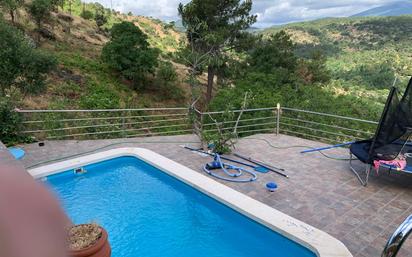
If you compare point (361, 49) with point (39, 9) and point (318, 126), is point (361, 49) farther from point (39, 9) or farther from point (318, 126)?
point (39, 9)

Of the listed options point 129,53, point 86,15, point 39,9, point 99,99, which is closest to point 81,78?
point 99,99

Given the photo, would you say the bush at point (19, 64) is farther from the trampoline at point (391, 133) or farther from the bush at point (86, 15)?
the bush at point (86, 15)

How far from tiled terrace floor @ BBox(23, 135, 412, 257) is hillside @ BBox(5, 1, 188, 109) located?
311 inches

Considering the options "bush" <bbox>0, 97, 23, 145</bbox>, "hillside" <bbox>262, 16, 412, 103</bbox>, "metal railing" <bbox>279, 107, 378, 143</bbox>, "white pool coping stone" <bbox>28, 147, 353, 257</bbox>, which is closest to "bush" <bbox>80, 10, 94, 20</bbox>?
"hillside" <bbox>262, 16, 412, 103</bbox>

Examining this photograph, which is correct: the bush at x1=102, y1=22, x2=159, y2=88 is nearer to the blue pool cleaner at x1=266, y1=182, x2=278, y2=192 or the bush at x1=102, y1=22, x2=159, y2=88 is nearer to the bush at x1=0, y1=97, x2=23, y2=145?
the bush at x1=0, y1=97, x2=23, y2=145

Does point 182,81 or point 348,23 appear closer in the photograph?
point 182,81

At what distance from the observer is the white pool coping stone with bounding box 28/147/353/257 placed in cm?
384

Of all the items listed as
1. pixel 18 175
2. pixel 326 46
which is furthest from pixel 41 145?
pixel 326 46

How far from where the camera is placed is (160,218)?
4.99 m

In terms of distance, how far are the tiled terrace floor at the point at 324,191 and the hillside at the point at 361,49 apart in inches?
917

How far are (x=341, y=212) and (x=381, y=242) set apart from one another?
2.47 ft

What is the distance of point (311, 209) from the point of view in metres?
4.62

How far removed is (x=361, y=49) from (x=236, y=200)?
194 ft

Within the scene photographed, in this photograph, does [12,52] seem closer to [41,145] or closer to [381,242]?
[41,145]
